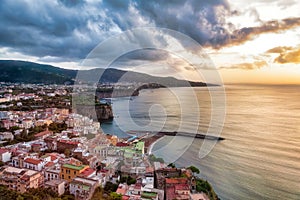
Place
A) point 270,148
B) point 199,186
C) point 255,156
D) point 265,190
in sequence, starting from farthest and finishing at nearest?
point 270,148
point 255,156
point 265,190
point 199,186

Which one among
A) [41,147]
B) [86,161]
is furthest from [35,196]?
[41,147]

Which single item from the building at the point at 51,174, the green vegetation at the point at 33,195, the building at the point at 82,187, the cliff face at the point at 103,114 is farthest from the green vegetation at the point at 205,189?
the cliff face at the point at 103,114

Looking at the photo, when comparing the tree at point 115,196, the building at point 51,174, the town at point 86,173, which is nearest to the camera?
the tree at point 115,196

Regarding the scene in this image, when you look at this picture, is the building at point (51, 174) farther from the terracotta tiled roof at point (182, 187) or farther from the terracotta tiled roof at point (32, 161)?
the terracotta tiled roof at point (182, 187)

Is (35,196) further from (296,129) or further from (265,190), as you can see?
(296,129)

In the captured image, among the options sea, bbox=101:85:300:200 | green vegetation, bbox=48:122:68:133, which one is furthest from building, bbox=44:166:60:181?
green vegetation, bbox=48:122:68:133
